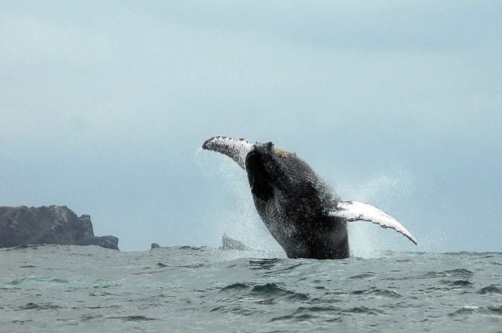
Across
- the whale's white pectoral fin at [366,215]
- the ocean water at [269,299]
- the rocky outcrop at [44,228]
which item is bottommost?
the ocean water at [269,299]

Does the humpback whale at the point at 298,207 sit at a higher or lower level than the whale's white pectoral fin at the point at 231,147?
lower

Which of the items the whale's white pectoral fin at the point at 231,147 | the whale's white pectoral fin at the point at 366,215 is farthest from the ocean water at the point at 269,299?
the whale's white pectoral fin at the point at 231,147

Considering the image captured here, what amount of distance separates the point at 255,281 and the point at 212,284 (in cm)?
75

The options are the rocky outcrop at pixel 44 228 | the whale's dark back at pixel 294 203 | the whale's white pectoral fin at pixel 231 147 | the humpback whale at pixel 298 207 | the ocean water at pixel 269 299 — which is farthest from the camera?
the rocky outcrop at pixel 44 228

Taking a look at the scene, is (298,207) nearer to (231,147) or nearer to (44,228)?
(231,147)

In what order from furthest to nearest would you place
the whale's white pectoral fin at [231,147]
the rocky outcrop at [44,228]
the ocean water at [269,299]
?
the rocky outcrop at [44,228], the whale's white pectoral fin at [231,147], the ocean water at [269,299]

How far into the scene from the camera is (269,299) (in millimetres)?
9094

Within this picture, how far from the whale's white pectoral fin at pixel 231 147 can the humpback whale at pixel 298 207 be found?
0.03 metres

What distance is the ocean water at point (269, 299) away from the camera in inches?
306

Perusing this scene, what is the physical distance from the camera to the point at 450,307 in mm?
8438

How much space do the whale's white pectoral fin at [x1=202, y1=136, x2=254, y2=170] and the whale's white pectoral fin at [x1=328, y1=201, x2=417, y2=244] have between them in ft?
6.70

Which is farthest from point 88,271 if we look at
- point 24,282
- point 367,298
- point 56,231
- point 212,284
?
point 56,231

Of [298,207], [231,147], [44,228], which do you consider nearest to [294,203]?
[298,207]

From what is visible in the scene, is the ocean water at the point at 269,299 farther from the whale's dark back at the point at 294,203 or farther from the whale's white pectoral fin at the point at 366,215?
the whale's white pectoral fin at the point at 366,215
